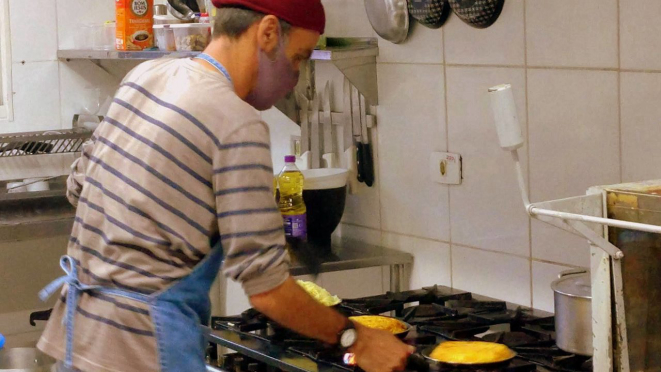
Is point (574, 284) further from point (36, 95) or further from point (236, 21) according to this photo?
point (36, 95)

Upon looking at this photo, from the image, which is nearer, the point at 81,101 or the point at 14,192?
the point at 14,192

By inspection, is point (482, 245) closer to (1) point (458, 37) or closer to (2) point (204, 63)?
(1) point (458, 37)

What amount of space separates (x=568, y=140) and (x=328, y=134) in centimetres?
83

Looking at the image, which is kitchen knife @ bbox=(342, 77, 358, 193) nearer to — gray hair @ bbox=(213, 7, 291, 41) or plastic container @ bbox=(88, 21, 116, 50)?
plastic container @ bbox=(88, 21, 116, 50)

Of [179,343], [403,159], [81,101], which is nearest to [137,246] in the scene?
[179,343]

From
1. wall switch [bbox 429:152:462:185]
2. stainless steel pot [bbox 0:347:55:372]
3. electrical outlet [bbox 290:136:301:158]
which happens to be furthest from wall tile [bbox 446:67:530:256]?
stainless steel pot [bbox 0:347:55:372]

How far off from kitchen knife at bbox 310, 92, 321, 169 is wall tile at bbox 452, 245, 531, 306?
0.55 metres

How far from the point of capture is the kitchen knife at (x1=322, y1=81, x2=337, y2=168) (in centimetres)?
254

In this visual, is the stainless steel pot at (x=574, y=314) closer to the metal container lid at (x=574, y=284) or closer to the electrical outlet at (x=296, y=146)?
the metal container lid at (x=574, y=284)

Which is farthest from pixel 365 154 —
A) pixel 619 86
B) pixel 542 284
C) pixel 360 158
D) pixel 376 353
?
pixel 376 353

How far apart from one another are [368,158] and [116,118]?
112 centimetres

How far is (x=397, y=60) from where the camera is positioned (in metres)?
2.31

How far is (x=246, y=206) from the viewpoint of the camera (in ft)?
4.22

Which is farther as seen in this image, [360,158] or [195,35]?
[195,35]
